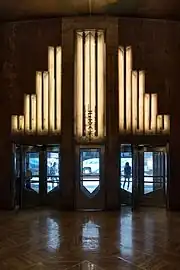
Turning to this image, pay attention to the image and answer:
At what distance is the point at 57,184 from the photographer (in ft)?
37.4

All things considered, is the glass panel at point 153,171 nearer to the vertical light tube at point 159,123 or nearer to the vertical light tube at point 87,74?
the vertical light tube at point 159,123

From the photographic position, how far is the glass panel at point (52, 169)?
11.4 m

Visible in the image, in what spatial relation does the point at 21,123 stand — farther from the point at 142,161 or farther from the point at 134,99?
the point at 142,161

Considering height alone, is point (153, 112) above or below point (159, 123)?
above

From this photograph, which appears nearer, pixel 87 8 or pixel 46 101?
pixel 87 8

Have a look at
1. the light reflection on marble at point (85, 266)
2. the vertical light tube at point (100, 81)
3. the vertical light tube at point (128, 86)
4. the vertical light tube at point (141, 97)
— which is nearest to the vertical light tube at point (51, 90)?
the vertical light tube at point (100, 81)

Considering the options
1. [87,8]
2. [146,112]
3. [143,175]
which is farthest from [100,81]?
[143,175]

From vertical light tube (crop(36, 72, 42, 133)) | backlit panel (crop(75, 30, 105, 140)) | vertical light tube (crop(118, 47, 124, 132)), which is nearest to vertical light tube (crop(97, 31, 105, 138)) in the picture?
backlit panel (crop(75, 30, 105, 140))

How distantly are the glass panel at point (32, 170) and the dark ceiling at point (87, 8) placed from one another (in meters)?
3.92

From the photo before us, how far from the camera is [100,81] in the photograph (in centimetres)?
1079

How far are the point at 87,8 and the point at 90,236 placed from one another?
5.79 meters

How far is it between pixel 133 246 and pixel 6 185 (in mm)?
5305

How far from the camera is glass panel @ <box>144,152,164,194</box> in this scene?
1141cm

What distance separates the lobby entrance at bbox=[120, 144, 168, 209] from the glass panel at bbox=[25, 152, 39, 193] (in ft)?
8.17
